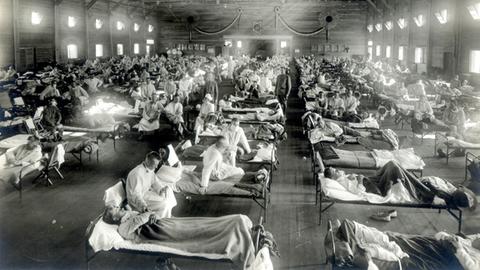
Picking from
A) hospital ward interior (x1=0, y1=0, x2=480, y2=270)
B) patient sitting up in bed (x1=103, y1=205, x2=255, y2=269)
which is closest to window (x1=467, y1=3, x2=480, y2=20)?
hospital ward interior (x1=0, y1=0, x2=480, y2=270)

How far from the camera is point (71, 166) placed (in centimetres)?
916

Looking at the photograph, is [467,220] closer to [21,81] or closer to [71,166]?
[71,166]

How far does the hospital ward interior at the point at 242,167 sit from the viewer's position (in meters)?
4.78

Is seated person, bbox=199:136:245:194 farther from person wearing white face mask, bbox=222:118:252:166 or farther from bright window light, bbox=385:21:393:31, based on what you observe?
bright window light, bbox=385:21:393:31

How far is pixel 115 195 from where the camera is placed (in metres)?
5.32

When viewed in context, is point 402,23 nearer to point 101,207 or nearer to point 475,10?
point 475,10

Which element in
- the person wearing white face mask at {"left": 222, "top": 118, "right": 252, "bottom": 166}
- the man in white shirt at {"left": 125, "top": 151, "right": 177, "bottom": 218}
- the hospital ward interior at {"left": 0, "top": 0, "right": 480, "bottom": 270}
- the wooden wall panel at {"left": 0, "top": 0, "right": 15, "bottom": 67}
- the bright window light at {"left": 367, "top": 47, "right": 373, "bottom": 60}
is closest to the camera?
the hospital ward interior at {"left": 0, "top": 0, "right": 480, "bottom": 270}

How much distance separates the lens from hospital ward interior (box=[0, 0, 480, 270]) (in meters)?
4.78

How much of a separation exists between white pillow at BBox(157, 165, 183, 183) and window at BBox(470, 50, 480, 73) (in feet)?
47.4

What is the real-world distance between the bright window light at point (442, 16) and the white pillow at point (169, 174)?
17537 mm

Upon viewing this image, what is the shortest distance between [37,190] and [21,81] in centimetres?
1181

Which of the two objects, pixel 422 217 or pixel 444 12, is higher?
pixel 444 12

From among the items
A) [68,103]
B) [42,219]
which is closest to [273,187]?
[42,219]

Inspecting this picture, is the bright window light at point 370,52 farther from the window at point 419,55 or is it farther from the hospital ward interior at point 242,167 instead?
the hospital ward interior at point 242,167
